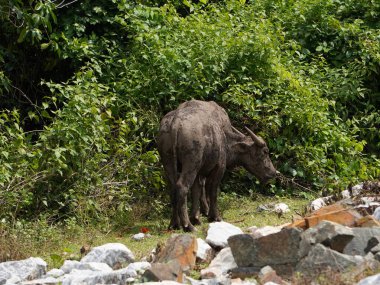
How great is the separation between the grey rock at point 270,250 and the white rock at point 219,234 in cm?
103

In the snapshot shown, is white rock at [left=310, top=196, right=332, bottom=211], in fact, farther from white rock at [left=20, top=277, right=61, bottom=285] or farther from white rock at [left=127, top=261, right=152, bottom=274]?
white rock at [left=20, top=277, right=61, bottom=285]

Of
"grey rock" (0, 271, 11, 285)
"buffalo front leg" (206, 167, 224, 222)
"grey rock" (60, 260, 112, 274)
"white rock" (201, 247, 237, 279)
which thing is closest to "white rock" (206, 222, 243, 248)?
"white rock" (201, 247, 237, 279)

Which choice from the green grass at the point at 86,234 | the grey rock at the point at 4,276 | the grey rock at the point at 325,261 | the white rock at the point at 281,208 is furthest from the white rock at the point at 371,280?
the white rock at the point at 281,208

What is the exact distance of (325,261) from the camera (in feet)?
22.2

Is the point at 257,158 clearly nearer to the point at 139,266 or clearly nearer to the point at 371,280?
the point at 139,266

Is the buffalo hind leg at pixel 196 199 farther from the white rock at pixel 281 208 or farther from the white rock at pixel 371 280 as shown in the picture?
the white rock at pixel 371 280

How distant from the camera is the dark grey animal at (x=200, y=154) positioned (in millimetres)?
10172

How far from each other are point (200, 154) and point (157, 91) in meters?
2.55

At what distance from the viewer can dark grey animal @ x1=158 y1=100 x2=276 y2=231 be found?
10.2m

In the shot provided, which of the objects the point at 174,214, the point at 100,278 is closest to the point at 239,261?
the point at 100,278

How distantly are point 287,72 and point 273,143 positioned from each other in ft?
3.67

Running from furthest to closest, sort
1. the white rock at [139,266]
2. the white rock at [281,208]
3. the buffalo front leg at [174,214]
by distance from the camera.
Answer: the white rock at [281,208], the buffalo front leg at [174,214], the white rock at [139,266]

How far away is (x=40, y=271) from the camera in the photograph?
756 cm

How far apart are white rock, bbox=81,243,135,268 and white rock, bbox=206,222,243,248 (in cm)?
86
